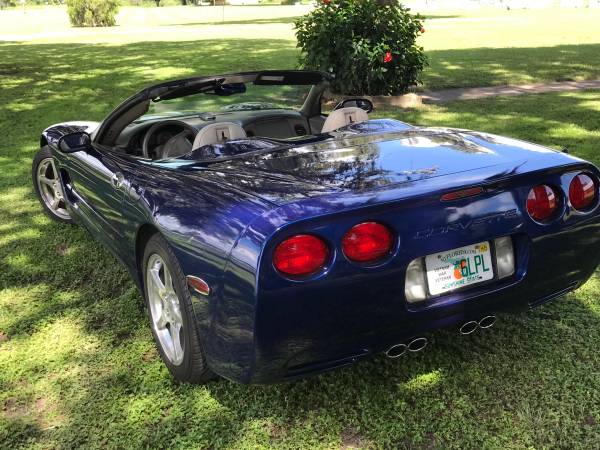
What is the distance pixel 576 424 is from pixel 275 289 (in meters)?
1.37

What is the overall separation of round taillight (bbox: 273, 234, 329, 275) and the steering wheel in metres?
1.42

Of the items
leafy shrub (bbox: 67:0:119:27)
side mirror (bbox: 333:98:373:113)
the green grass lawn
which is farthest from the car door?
leafy shrub (bbox: 67:0:119:27)

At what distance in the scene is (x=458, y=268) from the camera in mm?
2477

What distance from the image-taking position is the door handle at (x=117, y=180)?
126 inches

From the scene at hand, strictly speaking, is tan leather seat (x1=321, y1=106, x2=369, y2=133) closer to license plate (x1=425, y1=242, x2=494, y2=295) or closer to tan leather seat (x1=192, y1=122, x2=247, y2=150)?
tan leather seat (x1=192, y1=122, x2=247, y2=150)

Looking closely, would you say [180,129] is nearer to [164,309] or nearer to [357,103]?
[164,309]

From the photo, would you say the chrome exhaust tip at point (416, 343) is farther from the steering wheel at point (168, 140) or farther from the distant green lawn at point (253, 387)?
the steering wheel at point (168, 140)

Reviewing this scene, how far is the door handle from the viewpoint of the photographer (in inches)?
126

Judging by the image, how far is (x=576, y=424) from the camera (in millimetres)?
2496

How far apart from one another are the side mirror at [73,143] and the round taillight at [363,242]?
2069 millimetres

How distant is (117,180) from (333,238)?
153 cm

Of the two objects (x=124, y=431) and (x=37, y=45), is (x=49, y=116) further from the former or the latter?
(x=37, y=45)

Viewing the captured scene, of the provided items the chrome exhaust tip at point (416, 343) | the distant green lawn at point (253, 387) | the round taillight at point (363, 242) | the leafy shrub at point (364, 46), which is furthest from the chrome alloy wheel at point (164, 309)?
the leafy shrub at point (364, 46)

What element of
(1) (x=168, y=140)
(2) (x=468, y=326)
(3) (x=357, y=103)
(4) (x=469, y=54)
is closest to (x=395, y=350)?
(2) (x=468, y=326)
